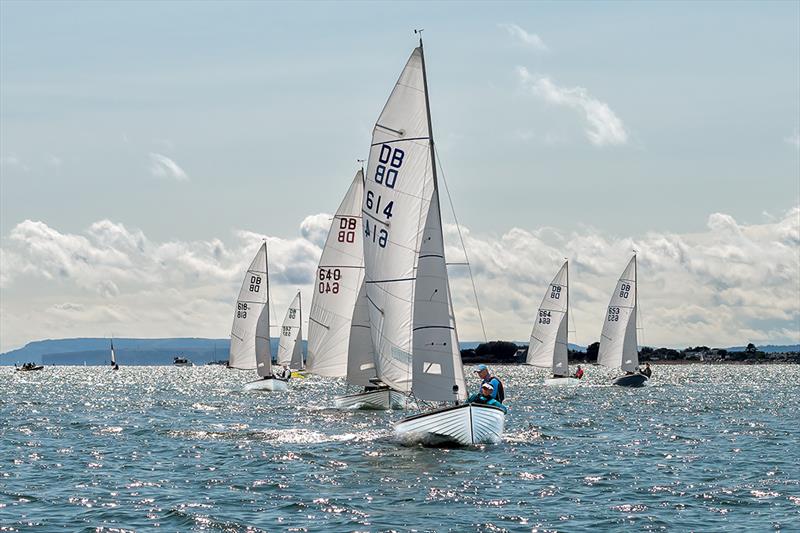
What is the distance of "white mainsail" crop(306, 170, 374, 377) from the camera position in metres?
50.7

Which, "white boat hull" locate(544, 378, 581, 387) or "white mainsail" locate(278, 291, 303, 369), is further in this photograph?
"white mainsail" locate(278, 291, 303, 369)

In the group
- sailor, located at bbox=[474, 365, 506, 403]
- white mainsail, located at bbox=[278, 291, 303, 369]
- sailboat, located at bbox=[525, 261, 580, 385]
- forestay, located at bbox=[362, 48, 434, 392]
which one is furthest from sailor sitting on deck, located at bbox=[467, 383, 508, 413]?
white mainsail, located at bbox=[278, 291, 303, 369]

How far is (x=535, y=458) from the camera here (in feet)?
105

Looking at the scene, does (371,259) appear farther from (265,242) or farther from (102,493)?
(265,242)

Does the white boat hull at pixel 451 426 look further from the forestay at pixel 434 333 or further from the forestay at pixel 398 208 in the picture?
the forestay at pixel 398 208

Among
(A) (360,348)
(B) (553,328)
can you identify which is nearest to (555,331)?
(B) (553,328)

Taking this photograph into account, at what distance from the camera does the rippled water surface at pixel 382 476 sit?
2219 centimetres

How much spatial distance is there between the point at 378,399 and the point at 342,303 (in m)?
5.99

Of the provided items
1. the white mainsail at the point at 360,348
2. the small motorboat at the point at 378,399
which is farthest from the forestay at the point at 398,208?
the white mainsail at the point at 360,348

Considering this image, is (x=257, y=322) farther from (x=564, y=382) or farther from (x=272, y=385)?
(x=564, y=382)

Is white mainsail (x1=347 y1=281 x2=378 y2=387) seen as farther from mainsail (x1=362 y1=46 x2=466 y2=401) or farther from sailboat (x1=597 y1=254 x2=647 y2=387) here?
sailboat (x1=597 y1=254 x2=647 y2=387)

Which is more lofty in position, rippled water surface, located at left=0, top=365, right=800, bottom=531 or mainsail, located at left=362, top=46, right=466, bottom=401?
mainsail, located at left=362, top=46, right=466, bottom=401

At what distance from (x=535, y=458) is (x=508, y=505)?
27.1 ft

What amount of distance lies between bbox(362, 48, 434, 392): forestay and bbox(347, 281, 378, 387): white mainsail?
1291 centimetres
